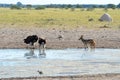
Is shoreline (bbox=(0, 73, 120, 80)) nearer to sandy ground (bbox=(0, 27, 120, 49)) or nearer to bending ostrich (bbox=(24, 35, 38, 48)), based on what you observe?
bending ostrich (bbox=(24, 35, 38, 48))

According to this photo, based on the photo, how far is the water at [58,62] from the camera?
16.2m

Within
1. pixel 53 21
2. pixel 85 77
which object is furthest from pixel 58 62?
pixel 53 21

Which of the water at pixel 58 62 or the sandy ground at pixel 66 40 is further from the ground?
the water at pixel 58 62

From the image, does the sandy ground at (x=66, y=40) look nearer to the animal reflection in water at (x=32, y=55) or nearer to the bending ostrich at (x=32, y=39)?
the bending ostrich at (x=32, y=39)

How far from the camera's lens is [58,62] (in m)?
18.7

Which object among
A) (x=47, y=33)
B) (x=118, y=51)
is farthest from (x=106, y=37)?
(x=118, y=51)

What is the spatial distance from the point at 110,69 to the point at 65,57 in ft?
13.2

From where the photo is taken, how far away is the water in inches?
637

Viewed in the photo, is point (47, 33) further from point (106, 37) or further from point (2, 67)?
Answer: point (2, 67)

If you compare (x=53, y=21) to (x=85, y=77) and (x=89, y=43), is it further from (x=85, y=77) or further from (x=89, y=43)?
(x=85, y=77)

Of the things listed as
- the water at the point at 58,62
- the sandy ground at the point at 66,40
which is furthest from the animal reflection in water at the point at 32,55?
the sandy ground at the point at 66,40

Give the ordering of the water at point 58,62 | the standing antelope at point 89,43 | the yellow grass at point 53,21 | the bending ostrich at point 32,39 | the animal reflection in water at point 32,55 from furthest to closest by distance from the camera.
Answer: the yellow grass at point 53,21 → the standing antelope at point 89,43 → the bending ostrich at point 32,39 → the animal reflection in water at point 32,55 → the water at point 58,62

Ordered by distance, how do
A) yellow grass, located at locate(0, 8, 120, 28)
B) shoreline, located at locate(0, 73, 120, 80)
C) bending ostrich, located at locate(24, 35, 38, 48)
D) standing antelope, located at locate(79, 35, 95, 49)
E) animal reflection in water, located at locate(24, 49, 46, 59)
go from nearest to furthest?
1. shoreline, located at locate(0, 73, 120, 80)
2. animal reflection in water, located at locate(24, 49, 46, 59)
3. bending ostrich, located at locate(24, 35, 38, 48)
4. standing antelope, located at locate(79, 35, 95, 49)
5. yellow grass, located at locate(0, 8, 120, 28)

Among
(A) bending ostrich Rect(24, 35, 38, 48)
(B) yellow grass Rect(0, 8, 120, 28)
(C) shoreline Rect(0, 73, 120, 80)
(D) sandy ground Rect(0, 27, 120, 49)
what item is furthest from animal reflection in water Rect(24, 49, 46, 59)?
(B) yellow grass Rect(0, 8, 120, 28)
